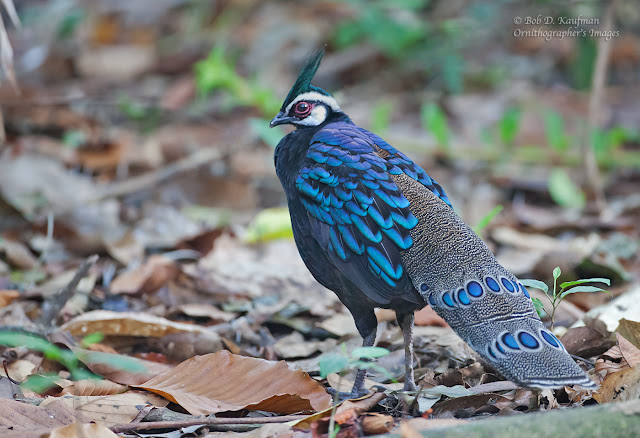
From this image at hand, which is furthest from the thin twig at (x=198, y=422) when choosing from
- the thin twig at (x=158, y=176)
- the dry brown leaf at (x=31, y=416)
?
the thin twig at (x=158, y=176)

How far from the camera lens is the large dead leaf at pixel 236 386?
10.4ft

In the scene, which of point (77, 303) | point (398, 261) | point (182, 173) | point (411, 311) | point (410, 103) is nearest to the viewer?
point (398, 261)

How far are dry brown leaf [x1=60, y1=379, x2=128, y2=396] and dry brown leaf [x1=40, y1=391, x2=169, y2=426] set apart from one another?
0.11 m

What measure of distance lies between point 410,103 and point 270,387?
7114 millimetres

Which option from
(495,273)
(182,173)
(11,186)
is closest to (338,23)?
(182,173)

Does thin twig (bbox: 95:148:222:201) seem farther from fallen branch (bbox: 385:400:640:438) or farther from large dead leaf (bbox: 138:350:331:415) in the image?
fallen branch (bbox: 385:400:640:438)

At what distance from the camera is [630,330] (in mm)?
3484

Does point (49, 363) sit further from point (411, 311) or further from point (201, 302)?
point (411, 311)

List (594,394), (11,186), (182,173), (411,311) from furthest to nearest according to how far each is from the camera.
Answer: (182,173) → (11,186) → (411,311) → (594,394)

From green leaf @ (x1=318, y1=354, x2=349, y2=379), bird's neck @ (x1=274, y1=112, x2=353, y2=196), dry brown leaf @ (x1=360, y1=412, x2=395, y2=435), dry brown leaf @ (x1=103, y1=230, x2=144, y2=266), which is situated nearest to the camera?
green leaf @ (x1=318, y1=354, x2=349, y2=379)

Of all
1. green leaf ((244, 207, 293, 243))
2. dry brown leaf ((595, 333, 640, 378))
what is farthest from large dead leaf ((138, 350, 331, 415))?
green leaf ((244, 207, 293, 243))

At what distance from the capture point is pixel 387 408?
326 centimetres

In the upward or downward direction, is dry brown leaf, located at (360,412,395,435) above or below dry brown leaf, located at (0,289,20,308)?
above

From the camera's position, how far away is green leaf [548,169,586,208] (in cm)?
758
